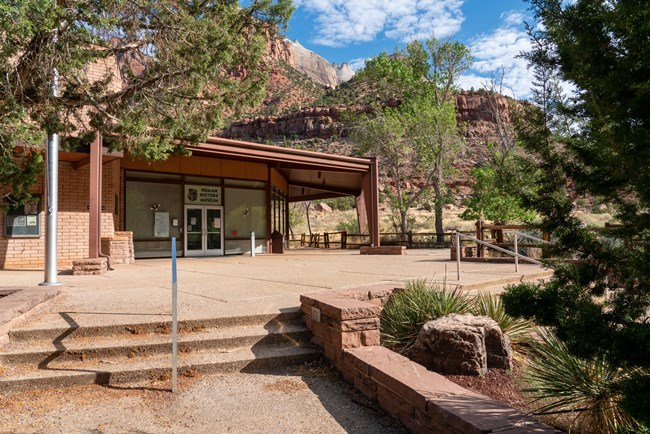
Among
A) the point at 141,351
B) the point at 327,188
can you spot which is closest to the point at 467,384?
the point at 141,351

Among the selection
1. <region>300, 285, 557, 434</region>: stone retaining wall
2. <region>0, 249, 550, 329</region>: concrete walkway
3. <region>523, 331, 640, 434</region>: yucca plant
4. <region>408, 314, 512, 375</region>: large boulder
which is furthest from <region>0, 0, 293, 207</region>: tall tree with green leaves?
<region>523, 331, 640, 434</region>: yucca plant

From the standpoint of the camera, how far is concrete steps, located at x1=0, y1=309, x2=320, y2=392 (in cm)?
388

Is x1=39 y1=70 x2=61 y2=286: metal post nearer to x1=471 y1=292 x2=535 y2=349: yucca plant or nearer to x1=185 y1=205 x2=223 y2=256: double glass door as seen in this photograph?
x1=471 y1=292 x2=535 y2=349: yucca plant

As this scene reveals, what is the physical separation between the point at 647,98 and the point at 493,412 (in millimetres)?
1882

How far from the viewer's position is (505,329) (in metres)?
5.18

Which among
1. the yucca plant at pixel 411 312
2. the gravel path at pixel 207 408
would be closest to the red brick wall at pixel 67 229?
the gravel path at pixel 207 408

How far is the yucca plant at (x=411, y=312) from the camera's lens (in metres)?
4.87

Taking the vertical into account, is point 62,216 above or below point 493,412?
above

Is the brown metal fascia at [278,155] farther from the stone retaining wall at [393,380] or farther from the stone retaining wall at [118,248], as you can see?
the stone retaining wall at [393,380]

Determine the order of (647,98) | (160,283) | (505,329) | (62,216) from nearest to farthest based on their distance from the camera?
(647,98), (505,329), (160,283), (62,216)

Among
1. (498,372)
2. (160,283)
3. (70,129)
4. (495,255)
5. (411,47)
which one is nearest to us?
(498,372)

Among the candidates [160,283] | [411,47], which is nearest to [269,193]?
[160,283]

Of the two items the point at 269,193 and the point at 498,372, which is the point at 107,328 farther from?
the point at 269,193

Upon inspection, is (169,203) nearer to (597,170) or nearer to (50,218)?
(50,218)
